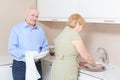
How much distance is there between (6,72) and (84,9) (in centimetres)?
119

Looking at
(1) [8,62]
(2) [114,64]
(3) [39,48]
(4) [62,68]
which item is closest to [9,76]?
(1) [8,62]

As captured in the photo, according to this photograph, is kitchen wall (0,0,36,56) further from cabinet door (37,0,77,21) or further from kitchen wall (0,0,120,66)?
cabinet door (37,0,77,21)

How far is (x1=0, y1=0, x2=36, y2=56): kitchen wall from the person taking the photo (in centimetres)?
295

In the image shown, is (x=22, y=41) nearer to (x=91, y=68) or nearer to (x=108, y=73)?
(x=91, y=68)

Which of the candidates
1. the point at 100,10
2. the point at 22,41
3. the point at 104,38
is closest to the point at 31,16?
the point at 22,41

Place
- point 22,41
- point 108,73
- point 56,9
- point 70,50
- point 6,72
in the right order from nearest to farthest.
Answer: point 70,50 → point 108,73 → point 22,41 → point 6,72 → point 56,9

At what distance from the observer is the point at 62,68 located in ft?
6.93

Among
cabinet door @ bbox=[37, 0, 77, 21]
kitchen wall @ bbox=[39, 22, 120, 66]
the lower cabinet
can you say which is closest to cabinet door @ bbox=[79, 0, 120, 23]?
cabinet door @ bbox=[37, 0, 77, 21]

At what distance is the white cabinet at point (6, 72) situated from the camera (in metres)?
2.55

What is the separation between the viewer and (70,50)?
2068mm

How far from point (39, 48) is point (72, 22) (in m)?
0.53

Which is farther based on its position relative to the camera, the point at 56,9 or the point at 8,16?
the point at 8,16

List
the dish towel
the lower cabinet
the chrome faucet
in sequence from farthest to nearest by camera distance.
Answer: the lower cabinet < the chrome faucet < the dish towel

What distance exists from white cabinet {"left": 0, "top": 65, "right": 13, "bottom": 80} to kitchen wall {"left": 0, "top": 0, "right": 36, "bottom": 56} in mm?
475
